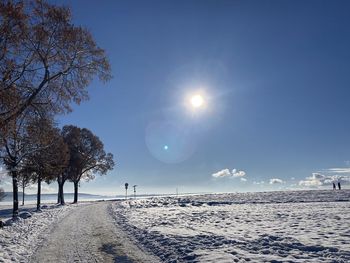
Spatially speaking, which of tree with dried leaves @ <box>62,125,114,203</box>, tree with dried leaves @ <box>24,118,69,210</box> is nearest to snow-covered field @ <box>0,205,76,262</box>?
tree with dried leaves @ <box>24,118,69,210</box>

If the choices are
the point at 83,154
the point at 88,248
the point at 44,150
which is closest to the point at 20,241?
the point at 88,248

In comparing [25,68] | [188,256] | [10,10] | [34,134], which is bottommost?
[188,256]

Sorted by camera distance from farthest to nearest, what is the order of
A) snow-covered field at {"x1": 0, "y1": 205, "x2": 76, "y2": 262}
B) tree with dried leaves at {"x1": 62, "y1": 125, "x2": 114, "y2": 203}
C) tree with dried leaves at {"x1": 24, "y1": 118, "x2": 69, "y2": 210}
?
tree with dried leaves at {"x1": 62, "y1": 125, "x2": 114, "y2": 203} < tree with dried leaves at {"x1": 24, "y1": 118, "x2": 69, "y2": 210} < snow-covered field at {"x1": 0, "y1": 205, "x2": 76, "y2": 262}

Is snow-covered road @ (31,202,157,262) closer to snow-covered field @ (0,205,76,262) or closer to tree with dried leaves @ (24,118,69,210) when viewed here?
snow-covered field @ (0,205,76,262)

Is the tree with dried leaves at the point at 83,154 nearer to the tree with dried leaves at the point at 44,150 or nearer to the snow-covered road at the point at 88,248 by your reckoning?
the tree with dried leaves at the point at 44,150

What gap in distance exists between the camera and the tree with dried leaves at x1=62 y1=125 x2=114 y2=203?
5894 centimetres

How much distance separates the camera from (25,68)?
14898mm

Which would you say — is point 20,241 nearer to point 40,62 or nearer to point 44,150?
point 40,62

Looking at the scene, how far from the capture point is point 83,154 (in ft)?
197

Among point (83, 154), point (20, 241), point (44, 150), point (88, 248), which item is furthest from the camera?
point (83, 154)

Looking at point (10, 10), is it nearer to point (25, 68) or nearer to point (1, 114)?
point (25, 68)

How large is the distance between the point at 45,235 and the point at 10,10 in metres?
11.5

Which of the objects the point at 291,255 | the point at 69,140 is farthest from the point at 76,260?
the point at 69,140

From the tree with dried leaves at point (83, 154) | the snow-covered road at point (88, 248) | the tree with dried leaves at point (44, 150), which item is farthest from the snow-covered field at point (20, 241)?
the tree with dried leaves at point (83, 154)
